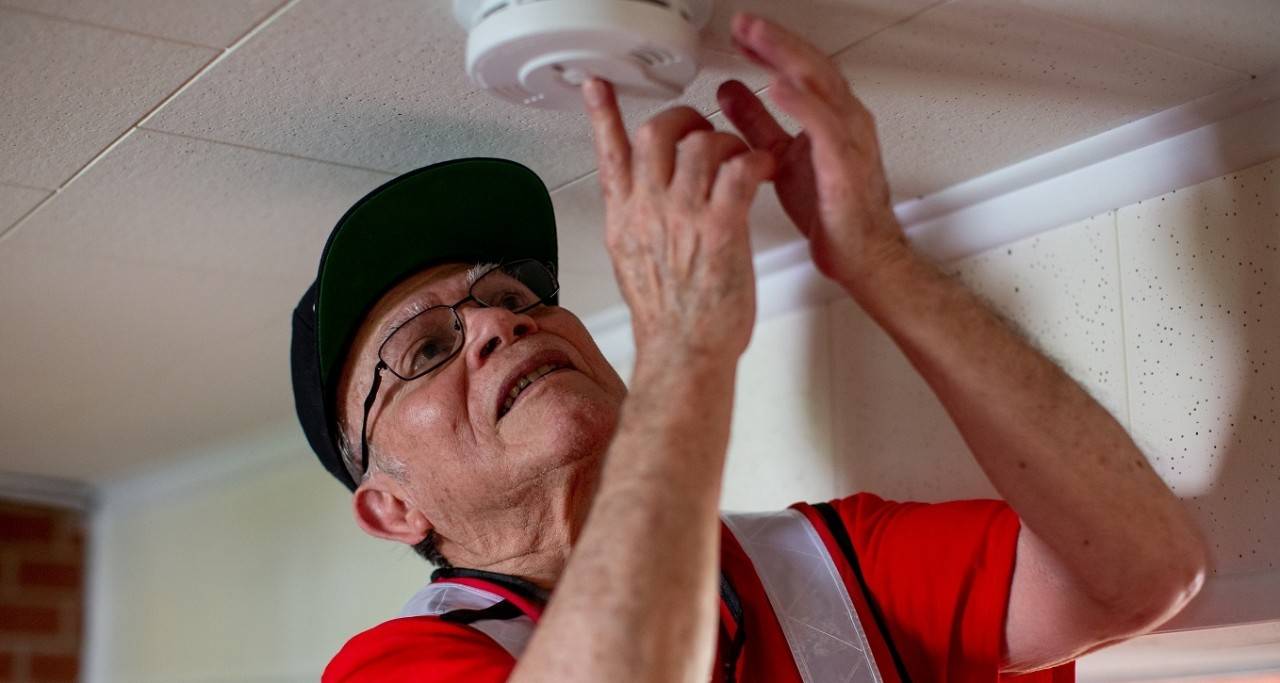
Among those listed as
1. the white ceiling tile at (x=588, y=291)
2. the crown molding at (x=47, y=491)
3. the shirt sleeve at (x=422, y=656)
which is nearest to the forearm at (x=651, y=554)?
the shirt sleeve at (x=422, y=656)

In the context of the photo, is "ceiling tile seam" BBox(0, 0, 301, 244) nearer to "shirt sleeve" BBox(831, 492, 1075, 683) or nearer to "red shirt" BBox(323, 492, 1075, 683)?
"red shirt" BBox(323, 492, 1075, 683)

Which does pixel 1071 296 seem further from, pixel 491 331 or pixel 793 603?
pixel 491 331

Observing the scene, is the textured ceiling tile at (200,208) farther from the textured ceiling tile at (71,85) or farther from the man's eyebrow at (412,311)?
the man's eyebrow at (412,311)

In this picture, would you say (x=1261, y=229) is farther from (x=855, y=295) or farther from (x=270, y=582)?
(x=270, y=582)

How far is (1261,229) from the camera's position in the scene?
1460 millimetres

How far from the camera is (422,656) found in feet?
4.42

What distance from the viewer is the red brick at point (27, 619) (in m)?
3.57

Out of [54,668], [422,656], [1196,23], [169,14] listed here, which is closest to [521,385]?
[422,656]

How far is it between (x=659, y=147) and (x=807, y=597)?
603mm

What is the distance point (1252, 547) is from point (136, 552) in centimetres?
304

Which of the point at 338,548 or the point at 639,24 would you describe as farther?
the point at 338,548

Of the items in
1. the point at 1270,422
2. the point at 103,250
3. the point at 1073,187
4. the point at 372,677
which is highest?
the point at 103,250

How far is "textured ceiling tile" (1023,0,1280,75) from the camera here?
4.13 ft

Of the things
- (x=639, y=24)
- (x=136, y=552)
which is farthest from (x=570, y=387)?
(x=136, y=552)
